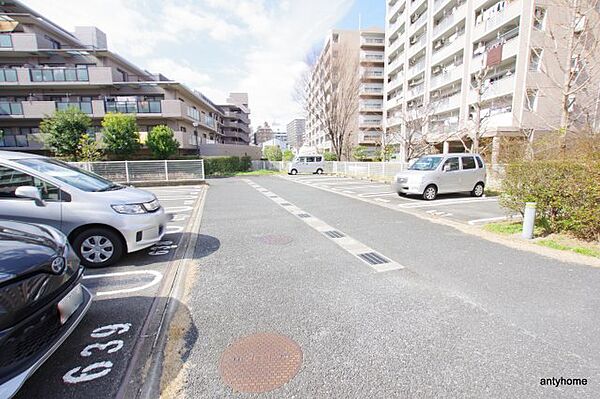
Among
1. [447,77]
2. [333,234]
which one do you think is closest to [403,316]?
[333,234]

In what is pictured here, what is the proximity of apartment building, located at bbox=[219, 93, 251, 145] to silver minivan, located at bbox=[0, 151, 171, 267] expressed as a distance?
4510 cm

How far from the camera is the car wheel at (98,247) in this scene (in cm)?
361

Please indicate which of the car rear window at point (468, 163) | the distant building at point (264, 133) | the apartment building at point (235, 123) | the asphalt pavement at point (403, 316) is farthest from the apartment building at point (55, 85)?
the distant building at point (264, 133)

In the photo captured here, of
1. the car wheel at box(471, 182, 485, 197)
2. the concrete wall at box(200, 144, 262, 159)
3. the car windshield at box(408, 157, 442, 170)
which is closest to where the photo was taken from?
the car windshield at box(408, 157, 442, 170)

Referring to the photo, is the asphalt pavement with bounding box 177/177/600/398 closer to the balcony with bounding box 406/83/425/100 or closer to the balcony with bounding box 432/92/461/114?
the balcony with bounding box 432/92/461/114

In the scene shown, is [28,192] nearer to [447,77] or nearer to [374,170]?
[374,170]

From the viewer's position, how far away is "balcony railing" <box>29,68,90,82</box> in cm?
1877

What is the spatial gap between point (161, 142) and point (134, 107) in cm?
502

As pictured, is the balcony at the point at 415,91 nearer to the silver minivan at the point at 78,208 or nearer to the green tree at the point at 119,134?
the green tree at the point at 119,134

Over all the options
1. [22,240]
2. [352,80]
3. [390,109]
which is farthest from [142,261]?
[390,109]

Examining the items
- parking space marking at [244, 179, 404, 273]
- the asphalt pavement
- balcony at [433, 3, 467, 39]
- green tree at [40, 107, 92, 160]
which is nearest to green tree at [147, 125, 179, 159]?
green tree at [40, 107, 92, 160]

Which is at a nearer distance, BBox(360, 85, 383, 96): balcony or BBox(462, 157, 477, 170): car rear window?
BBox(462, 157, 477, 170): car rear window

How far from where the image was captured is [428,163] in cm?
995

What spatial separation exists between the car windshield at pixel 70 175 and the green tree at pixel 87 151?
14.5 meters
